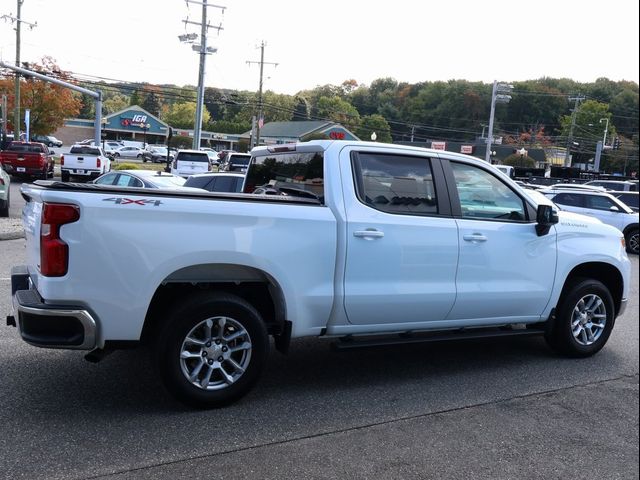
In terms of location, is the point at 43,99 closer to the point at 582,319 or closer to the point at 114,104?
the point at 114,104

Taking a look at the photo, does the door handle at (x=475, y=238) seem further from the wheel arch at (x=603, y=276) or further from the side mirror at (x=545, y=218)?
the wheel arch at (x=603, y=276)

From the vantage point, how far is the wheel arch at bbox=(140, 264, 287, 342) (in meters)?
4.00

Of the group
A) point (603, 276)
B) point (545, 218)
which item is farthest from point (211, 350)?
point (603, 276)

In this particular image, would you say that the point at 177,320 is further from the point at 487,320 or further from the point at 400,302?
the point at 487,320

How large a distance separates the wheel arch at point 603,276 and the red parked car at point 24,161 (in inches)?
953

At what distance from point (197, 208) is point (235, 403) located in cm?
143

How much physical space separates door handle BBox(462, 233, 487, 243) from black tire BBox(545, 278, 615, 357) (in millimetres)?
1300

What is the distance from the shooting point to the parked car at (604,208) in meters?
16.0

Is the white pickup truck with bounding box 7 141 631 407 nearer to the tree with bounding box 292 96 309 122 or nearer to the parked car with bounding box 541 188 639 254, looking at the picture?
the parked car with bounding box 541 188 639 254

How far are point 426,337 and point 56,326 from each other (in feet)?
9.21

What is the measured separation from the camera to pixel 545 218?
16.9 ft

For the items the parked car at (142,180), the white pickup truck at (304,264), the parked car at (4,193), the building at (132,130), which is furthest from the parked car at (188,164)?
the building at (132,130)

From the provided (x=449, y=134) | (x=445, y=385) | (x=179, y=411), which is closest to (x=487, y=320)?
(x=445, y=385)

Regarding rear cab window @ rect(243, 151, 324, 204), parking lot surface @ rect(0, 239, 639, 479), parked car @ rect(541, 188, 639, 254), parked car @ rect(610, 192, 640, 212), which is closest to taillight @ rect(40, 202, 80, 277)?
parking lot surface @ rect(0, 239, 639, 479)
